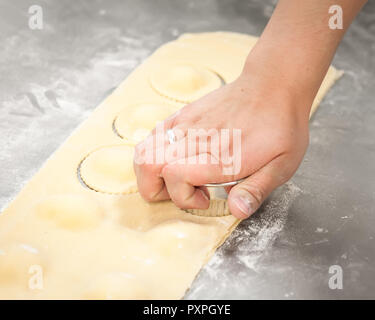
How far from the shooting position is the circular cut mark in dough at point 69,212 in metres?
1.07

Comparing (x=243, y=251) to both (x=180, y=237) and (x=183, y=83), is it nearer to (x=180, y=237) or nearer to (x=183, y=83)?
(x=180, y=237)

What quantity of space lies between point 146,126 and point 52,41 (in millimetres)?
475

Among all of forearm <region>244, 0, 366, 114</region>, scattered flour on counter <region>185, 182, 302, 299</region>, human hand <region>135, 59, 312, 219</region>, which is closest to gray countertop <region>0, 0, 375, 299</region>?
scattered flour on counter <region>185, 182, 302, 299</region>

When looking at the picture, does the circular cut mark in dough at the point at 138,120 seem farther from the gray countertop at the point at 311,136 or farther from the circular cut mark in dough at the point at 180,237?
the circular cut mark in dough at the point at 180,237

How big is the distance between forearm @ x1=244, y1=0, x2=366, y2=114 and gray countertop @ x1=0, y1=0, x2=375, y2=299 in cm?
22

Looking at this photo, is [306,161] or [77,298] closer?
[77,298]

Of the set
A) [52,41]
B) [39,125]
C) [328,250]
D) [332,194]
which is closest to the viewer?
[328,250]

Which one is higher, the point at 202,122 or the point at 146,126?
the point at 202,122

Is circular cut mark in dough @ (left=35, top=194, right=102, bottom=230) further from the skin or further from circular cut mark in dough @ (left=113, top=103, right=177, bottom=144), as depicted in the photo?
circular cut mark in dough @ (left=113, top=103, right=177, bottom=144)

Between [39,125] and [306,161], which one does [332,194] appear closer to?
[306,161]

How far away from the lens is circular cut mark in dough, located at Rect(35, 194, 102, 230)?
3.50 feet

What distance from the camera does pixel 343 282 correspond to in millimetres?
999
